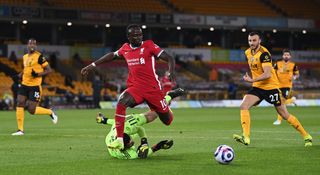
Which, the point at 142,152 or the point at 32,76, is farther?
the point at 32,76

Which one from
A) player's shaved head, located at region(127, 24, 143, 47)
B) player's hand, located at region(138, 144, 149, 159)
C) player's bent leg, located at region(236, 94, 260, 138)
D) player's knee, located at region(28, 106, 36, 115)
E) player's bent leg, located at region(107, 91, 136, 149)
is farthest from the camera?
player's knee, located at region(28, 106, 36, 115)

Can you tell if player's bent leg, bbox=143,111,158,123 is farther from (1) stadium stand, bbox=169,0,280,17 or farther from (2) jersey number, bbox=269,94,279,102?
(1) stadium stand, bbox=169,0,280,17

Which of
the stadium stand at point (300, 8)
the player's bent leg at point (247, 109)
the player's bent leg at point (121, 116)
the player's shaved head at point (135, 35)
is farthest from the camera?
the stadium stand at point (300, 8)

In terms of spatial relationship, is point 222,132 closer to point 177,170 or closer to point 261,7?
point 177,170

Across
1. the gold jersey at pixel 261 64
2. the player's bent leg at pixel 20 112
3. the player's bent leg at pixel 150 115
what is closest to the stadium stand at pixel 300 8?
the player's bent leg at pixel 20 112

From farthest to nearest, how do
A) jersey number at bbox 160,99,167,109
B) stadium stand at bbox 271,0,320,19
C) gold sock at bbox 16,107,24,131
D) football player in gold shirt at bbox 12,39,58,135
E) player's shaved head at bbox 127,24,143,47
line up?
1. stadium stand at bbox 271,0,320,19
2. football player in gold shirt at bbox 12,39,58,135
3. gold sock at bbox 16,107,24,131
4. jersey number at bbox 160,99,167,109
5. player's shaved head at bbox 127,24,143,47

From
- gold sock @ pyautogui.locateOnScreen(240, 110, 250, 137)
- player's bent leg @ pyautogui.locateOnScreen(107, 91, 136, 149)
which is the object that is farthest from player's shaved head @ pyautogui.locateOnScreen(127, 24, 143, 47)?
gold sock @ pyautogui.locateOnScreen(240, 110, 250, 137)

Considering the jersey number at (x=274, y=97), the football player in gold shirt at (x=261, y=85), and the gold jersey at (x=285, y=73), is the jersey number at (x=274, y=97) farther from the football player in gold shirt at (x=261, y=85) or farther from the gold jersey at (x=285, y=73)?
the gold jersey at (x=285, y=73)

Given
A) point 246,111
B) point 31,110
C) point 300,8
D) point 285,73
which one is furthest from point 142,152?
point 300,8

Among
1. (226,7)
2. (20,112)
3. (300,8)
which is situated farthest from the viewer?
(300,8)

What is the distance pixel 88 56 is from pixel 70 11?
4.09 metres

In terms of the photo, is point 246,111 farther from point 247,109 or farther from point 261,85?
point 261,85

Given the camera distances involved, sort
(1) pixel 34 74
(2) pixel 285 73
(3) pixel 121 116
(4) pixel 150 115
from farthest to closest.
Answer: (2) pixel 285 73 → (1) pixel 34 74 → (4) pixel 150 115 → (3) pixel 121 116

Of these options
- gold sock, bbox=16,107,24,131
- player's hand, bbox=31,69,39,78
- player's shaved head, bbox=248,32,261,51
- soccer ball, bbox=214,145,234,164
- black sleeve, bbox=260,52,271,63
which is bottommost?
gold sock, bbox=16,107,24,131
